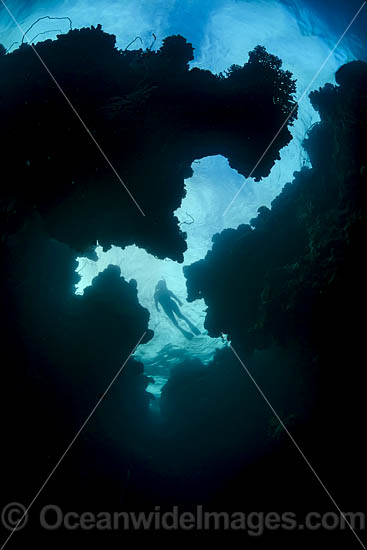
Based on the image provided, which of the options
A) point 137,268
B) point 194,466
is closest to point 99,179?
point 137,268

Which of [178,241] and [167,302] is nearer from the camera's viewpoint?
[178,241]

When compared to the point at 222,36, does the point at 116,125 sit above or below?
below

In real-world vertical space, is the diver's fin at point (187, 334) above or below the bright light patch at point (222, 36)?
below

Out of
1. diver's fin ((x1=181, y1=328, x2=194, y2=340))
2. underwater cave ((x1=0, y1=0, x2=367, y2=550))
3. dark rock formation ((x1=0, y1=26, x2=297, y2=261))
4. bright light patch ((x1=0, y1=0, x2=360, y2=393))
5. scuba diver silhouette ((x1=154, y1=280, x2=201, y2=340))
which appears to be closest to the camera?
dark rock formation ((x1=0, y1=26, x2=297, y2=261))

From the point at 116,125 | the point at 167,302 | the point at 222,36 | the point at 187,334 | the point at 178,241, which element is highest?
the point at 222,36

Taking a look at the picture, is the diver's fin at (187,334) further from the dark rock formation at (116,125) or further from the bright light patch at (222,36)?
the dark rock formation at (116,125)

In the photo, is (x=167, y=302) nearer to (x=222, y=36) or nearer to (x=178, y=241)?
(x=178, y=241)

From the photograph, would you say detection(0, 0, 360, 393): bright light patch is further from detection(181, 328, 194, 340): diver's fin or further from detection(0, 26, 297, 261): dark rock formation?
detection(181, 328, 194, 340): diver's fin

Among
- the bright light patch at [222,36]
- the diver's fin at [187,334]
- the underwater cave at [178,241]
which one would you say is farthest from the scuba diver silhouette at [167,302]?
the underwater cave at [178,241]

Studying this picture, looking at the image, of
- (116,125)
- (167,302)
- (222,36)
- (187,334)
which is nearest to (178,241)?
(116,125)

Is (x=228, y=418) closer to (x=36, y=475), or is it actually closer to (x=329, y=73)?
(x=36, y=475)

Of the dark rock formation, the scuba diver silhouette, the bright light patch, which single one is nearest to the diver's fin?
the scuba diver silhouette
